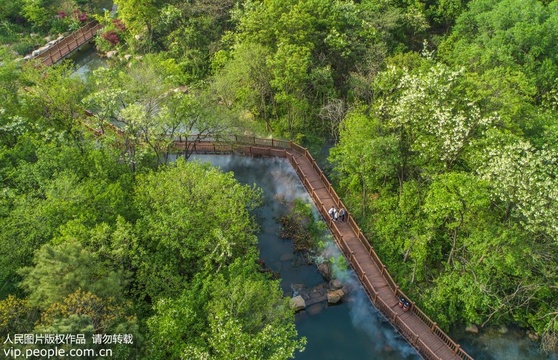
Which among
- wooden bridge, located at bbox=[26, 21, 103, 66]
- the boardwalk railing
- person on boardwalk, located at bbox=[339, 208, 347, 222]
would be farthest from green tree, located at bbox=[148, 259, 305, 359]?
the boardwalk railing

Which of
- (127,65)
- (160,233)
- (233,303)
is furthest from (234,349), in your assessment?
(127,65)

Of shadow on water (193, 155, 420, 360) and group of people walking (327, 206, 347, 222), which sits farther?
group of people walking (327, 206, 347, 222)

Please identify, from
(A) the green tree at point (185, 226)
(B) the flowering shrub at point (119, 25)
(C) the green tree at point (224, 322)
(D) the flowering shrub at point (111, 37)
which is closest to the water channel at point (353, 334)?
(C) the green tree at point (224, 322)

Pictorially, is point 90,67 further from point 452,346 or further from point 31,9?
point 452,346

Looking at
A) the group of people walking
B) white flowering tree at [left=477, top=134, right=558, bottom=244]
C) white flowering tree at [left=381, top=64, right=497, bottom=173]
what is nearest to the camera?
white flowering tree at [left=477, top=134, right=558, bottom=244]

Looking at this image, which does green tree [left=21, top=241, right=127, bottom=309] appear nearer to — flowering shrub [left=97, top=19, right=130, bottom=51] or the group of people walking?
the group of people walking

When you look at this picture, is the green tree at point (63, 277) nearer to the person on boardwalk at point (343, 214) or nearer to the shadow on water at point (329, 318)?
the shadow on water at point (329, 318)

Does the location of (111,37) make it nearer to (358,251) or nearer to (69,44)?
(69,44)

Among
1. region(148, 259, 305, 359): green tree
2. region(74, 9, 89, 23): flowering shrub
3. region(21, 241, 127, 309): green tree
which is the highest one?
region(74, 9, 89, 23): flowering shrub

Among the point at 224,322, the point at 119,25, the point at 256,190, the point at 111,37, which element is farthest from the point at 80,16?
the point at 224,322
